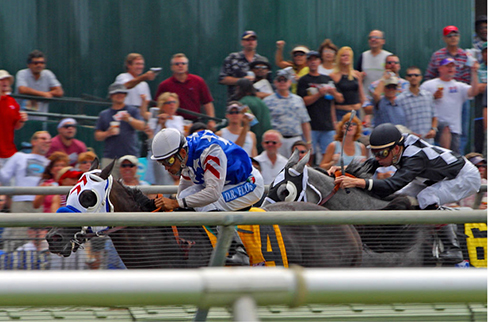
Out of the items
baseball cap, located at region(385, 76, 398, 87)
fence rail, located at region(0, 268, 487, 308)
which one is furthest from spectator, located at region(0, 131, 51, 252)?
fence rail, located at region(0, 268, 487, 308)

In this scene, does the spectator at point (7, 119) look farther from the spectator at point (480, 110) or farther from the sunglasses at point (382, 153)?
the spectator at point (480, 110)

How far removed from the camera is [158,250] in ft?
13.3

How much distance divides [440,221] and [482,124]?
19.6ft

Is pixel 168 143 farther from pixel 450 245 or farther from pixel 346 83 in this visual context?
pixel 346 83

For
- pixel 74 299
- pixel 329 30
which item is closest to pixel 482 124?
pixel 329 30

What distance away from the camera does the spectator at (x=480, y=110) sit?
8.78 metres

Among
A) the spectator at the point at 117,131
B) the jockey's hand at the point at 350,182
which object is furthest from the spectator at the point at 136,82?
the jockey's hand at the point at 350,182

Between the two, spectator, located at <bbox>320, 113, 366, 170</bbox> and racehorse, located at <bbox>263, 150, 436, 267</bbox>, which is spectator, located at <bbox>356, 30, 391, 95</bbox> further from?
racehorse, located at <bbox>263, 150, 436, 267</bbox>

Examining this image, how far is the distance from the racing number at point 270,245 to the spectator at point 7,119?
→ 4.01 meters

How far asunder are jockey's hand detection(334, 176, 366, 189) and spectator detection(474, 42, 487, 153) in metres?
4.06

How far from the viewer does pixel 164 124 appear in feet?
24.9

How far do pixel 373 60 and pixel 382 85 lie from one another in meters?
0.61

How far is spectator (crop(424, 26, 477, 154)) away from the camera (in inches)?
350

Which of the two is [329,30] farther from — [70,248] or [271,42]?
[70,248]
